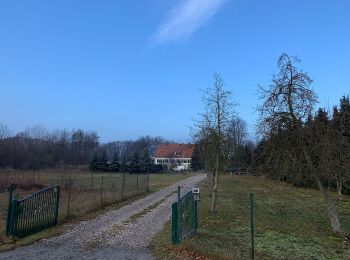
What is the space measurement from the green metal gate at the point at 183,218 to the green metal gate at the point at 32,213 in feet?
16.2

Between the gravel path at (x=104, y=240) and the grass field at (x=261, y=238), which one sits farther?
the grass field at (x=261, y=238)

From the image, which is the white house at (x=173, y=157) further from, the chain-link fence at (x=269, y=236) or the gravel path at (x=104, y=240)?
the gravel path at (x=104, y=240)

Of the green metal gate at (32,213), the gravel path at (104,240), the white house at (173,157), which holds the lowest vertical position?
the gravel path at (104,240)

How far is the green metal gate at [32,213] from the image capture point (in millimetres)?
13148

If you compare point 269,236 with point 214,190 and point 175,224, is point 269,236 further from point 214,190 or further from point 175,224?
point 214,190

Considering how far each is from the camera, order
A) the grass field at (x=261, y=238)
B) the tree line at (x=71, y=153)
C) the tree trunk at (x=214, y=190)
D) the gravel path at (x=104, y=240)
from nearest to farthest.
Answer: the gravel path at (x=104, y=240) < the grass field at (x=261, y=238) < the tree trunk at (x=214, y=190) < the tree line at (x=71, y=153)

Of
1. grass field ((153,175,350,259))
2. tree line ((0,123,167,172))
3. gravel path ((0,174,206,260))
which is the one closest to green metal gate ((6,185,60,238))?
gravel path ((0,174,206,260))

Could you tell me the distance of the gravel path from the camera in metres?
10.9

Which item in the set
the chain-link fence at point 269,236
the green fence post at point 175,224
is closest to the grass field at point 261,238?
the chain-link fence at point 269,236

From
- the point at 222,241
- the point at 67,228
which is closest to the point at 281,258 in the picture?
the point at 222,241

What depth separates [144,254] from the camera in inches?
437

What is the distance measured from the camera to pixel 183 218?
12.5m

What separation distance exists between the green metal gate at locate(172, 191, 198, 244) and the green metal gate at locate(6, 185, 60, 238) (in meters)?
4.94

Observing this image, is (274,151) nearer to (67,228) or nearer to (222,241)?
(222,241)
